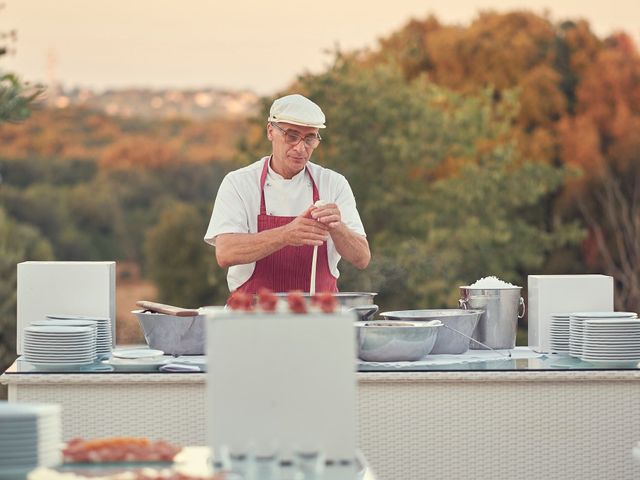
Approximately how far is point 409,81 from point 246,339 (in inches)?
945

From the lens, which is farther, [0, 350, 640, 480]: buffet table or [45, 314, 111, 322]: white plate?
[45, 314, 111, 322]: white plate

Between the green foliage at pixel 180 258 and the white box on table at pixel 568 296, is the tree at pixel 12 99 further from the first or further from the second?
the green foliage at pixel 180 258

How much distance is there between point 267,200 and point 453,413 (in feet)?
4.38

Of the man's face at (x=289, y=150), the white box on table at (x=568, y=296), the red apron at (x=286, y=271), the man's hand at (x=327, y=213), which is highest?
the man's face at (x=289, y=150)

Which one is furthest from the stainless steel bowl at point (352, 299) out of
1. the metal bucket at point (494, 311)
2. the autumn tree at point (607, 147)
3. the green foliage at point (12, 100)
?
the autumn tree at point (607, 147)

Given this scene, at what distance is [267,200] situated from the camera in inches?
199

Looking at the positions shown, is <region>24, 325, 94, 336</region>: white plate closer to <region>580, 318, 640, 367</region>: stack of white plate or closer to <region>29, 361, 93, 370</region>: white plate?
<region>29, 361, 93, 370</region>: white plate

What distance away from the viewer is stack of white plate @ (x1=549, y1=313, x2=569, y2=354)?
4.50 metres

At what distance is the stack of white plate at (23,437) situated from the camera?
8.49ft

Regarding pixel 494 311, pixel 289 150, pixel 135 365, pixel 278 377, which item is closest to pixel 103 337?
pixel 135 365

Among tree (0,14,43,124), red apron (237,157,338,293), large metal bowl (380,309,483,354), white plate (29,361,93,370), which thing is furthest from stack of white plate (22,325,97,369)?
tree (0,14,43,124)

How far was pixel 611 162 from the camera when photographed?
24594 mm

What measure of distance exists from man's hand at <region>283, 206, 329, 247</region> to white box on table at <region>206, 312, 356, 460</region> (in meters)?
1.86

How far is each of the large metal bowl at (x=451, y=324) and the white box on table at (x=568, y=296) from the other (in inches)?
12.3
